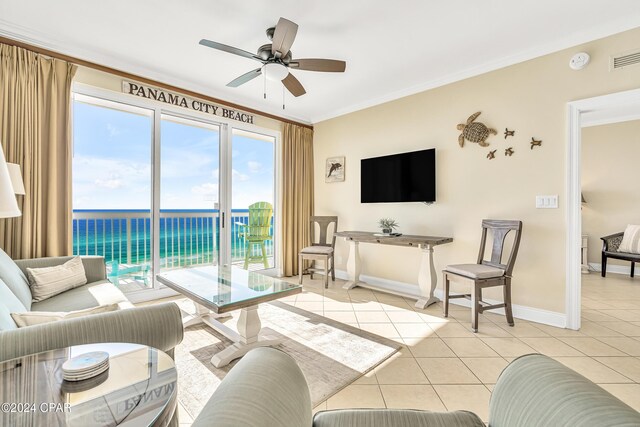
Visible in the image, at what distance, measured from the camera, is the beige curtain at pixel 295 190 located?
15.4 feet

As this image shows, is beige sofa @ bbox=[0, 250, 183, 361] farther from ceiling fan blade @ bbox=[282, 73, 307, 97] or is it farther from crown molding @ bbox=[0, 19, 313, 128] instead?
ceiling fan blade @ bbox=[282, 73, 307, 97]

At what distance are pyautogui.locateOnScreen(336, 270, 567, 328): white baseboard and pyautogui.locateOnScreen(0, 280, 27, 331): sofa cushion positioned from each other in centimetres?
340

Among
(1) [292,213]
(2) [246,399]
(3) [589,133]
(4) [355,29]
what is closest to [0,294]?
(2) [246,399]

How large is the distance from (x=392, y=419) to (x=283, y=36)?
2.42 m

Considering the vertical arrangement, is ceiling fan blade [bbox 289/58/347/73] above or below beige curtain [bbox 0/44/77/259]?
above

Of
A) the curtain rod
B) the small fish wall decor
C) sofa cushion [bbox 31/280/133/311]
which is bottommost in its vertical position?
sofa cushion [bbox 31/280/133/311]

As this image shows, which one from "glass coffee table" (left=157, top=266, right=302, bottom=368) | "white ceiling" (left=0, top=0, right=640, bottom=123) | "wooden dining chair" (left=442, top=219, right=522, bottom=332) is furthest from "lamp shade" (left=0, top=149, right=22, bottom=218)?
"wooden dining chair" (left=442, top=219, right=522, bottom=332)

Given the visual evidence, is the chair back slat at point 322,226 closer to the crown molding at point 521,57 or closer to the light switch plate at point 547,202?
the crown molding at point 521,57

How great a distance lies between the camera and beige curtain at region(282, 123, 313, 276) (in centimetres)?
470

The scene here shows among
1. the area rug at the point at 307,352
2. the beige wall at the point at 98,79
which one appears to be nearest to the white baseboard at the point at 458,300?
the area rug at the point at 307,352

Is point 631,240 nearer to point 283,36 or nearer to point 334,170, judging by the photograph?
point 334,170

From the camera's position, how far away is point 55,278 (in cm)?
221

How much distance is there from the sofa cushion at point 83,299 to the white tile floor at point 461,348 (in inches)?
39.4

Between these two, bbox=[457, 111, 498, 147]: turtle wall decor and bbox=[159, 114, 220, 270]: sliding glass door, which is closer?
bbox=[457, 111, 498, 147]: turtle wall decor
